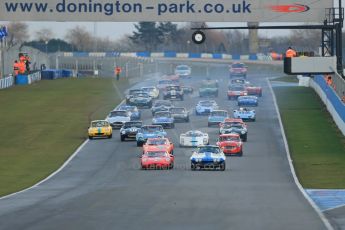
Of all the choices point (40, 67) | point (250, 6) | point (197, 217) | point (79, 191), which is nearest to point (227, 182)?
point (79, 191)

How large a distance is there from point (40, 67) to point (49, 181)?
9043 cm

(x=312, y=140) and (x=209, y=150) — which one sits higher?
(x=209, y=150)

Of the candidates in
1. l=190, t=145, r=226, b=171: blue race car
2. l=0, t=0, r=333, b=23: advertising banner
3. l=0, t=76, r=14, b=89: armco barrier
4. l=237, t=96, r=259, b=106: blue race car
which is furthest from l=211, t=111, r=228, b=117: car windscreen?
l=0, t=76, r=14, b=89: armco barrier

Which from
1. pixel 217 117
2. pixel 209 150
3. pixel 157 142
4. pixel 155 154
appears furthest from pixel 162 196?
pixel 217 117

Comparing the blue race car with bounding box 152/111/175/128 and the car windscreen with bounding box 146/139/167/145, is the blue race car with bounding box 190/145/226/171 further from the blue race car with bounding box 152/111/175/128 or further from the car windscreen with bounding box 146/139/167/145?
the blue race car with bounding box 152/111/175/128

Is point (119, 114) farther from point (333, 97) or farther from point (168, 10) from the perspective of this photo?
point (333, 97)

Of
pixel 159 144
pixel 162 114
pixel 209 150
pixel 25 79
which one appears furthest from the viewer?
pixel 25 79

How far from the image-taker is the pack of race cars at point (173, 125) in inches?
2019

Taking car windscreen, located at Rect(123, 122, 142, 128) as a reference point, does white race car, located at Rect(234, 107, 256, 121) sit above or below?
below

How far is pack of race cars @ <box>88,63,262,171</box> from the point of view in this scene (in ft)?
168

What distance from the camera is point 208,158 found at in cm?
5047

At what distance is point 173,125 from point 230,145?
51.4 feet

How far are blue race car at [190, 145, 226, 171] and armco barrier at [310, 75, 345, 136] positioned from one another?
589 inches

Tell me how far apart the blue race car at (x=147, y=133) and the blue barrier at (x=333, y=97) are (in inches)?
421
